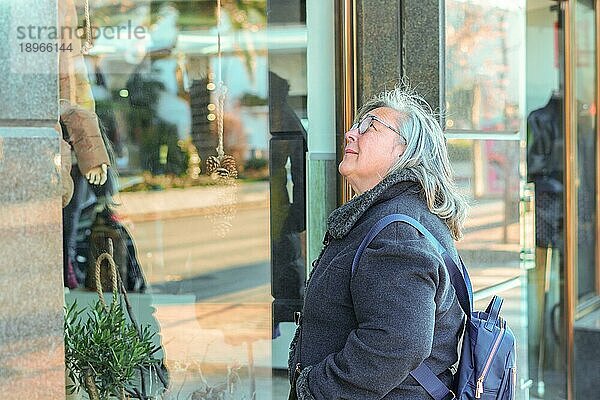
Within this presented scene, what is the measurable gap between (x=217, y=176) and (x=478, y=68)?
4.41ft

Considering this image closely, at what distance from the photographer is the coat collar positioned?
286 centimetres

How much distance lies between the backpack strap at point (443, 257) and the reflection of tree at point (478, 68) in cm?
172

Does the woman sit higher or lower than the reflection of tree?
lower

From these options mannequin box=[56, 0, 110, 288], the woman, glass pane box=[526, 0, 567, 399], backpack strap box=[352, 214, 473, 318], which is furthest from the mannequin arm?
glass pane box=[526, 0, 567, 399]

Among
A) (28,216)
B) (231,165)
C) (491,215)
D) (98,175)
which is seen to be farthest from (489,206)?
(28,216)

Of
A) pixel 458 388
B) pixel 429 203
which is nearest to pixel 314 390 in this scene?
pixel 458 388

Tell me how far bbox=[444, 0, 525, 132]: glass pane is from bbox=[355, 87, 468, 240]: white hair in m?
1.48

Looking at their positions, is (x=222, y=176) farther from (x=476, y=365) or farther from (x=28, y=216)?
(x=476, y=365)

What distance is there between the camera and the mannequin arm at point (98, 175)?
4.13m

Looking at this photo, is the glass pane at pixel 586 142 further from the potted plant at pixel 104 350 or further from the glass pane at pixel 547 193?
the potted plant at pixel 104 350

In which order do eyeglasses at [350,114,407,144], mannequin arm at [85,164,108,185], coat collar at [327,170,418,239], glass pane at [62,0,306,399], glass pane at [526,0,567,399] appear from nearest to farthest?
coat collar at [327,170,418,239] < eyeglasses at [350,114,407,144] < mannequin arm at [85,164,108,185] < glass pane at [62,0,306,399] < glass pane at [526,0,567,399]

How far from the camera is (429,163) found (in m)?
2.96

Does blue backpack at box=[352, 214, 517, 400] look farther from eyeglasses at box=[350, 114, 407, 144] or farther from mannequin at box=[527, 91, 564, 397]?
mannequin at box=[527, 91, 564, 397]

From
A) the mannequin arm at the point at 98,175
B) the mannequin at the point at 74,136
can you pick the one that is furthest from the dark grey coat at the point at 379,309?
the mannequin arm at the point at 98,175
